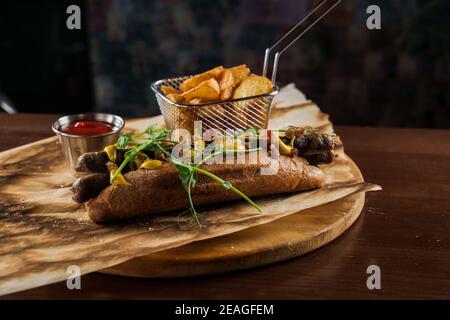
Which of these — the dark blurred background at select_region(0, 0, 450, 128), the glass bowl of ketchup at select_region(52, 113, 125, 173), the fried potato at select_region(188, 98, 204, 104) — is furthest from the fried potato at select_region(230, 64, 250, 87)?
the dark blurred background at select_region(0, 0, 450, 128)

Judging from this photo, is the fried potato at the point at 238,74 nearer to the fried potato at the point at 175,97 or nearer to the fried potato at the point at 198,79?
the fried potato at the point at 198,79

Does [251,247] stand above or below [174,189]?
below

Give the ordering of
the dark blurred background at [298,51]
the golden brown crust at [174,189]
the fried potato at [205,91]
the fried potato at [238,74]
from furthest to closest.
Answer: the dark blurred background at [298,51], the fried potato at [238,74], the fried potato at [205,91], the golden brown crust at [174,189]

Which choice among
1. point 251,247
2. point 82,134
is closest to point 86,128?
point 82,134

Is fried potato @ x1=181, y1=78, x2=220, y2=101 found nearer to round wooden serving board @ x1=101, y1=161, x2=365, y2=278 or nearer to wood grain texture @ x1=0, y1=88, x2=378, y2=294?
wood grain texture @ x1=0, y1=88, x2=378, y2=294

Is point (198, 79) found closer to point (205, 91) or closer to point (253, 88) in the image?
point (205, 91)

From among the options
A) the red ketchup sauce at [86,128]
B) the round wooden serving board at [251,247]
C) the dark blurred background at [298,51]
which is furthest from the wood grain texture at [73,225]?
the dark blurred background at [298,51]
